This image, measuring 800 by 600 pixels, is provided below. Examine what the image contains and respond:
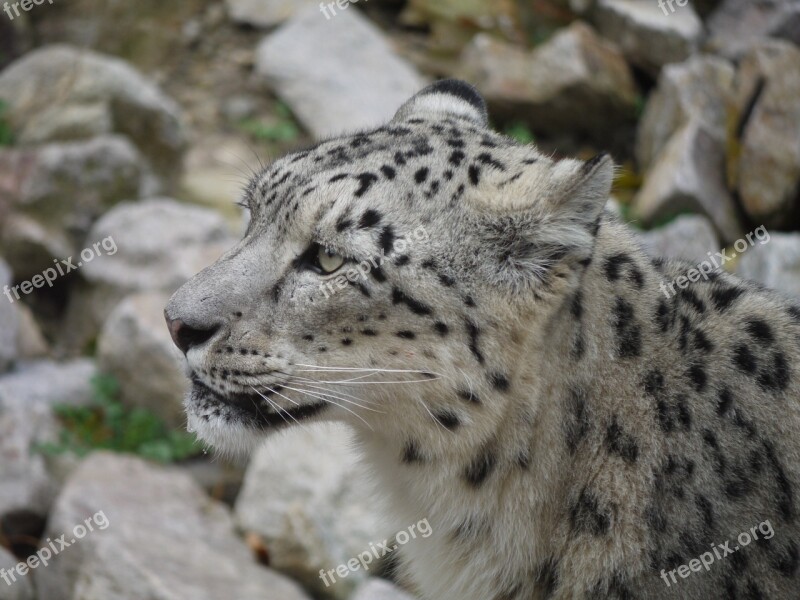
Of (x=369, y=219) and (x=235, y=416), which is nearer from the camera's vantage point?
(x=369, y=219)

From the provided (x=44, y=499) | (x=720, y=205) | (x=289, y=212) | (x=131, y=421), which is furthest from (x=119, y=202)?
(x=289, y=212)

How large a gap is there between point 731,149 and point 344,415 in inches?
312

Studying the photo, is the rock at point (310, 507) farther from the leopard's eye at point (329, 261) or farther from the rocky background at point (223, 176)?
the leopard's eye at point (329, 261)

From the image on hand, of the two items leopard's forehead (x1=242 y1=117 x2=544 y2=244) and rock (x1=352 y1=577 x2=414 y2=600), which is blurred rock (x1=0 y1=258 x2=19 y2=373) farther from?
leopard's forehead (x1=242 y1=117 x2=544 y2=244)

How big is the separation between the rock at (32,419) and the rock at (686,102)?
279 inches

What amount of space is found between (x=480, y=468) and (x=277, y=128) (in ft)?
32.4

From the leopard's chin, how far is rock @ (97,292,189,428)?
4.35 meters

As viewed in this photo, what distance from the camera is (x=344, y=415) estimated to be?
13.2 ft

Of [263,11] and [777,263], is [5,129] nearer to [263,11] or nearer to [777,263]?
[263,11]

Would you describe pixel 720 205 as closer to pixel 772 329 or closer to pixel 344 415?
A: pixel 772 329

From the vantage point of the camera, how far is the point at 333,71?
1359cm

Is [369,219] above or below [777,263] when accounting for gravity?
above

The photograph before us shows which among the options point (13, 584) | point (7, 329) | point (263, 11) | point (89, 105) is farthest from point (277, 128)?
point (13, 584)

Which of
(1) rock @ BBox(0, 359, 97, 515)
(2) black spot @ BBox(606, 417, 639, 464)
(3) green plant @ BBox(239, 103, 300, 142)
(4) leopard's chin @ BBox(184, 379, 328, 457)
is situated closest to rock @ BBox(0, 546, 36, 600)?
(1) rock @ BBox(0, 359, 97, 515)
